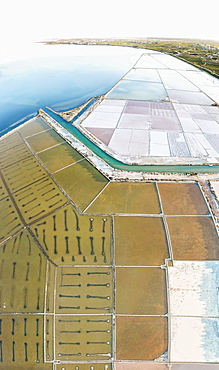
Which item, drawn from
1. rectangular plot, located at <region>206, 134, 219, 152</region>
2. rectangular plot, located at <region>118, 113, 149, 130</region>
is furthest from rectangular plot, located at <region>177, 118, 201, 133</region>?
rectangular plot, located at <region>118, 113, 149, 130</region>

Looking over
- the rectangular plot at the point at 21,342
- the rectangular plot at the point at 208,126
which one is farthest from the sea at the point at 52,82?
the rectangular plot at the point at 21,342

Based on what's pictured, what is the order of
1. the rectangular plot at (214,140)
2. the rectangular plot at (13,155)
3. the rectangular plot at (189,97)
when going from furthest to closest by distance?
the rectangular plot at (189,97) → the rectangular plot at (214,140) → the rectangular plot at (13,155)

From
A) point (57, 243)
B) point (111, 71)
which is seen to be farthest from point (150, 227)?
point (111, 71)

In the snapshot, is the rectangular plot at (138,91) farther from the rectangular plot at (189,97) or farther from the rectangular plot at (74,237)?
the rectangular plot at (74,237)

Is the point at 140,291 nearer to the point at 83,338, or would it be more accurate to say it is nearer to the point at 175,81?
the point at 83,338

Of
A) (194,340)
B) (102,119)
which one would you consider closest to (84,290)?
(194,340)

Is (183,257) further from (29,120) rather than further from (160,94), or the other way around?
(160,94)
